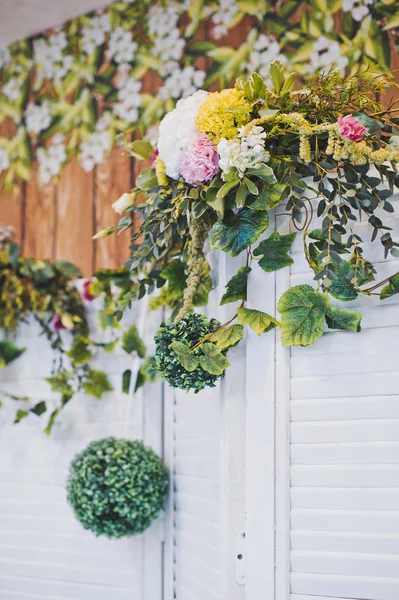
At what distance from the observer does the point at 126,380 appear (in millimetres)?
1817

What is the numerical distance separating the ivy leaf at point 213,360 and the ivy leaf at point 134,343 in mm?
493

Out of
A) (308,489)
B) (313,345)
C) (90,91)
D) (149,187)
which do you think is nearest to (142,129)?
(90,91)

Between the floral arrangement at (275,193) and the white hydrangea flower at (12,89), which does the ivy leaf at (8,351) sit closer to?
the floral arrangement at (275,193)

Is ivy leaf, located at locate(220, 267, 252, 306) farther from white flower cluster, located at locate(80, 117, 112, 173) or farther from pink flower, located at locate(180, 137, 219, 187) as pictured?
white flower cluster, located at locate(80, 117, 112, 173)

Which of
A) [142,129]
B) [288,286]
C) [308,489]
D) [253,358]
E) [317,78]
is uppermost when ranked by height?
[142,129]

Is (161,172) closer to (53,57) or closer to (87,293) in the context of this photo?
(87,293)

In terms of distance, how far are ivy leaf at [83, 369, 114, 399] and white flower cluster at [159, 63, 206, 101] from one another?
2.84 feet

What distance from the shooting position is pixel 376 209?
1279 millimetres

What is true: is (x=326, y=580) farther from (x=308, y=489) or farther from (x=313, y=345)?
(x=313, y=345)

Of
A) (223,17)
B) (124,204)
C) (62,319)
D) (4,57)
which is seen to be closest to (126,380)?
(62,319)

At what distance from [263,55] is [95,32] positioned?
640 millimetres

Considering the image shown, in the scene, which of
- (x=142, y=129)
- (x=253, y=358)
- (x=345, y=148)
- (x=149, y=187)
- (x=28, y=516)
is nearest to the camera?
(x=345, y=148)

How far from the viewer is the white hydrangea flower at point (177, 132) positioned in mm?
1357

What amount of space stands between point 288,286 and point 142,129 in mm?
1006
